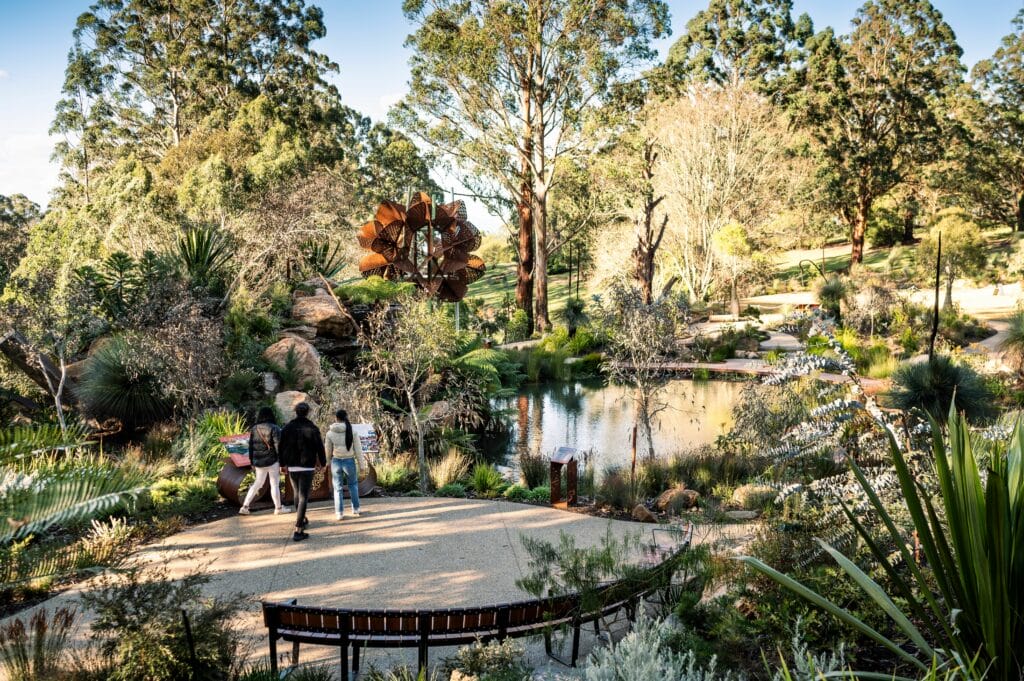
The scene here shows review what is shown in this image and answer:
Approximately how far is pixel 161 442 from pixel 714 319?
847 inches

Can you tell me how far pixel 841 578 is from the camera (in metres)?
4.76

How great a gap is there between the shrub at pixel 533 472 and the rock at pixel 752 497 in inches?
100

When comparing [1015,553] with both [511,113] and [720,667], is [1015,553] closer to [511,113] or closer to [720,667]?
[720,667]

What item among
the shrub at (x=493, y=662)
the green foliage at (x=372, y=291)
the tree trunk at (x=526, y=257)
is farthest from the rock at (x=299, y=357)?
the tree trunk at (x=526, y=257)

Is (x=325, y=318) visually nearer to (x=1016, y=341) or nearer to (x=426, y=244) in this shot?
(x=426, y=244)

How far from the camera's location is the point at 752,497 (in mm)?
8344

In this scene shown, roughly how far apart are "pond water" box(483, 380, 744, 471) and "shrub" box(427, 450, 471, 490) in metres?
1.41

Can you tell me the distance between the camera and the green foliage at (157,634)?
3.79 metres

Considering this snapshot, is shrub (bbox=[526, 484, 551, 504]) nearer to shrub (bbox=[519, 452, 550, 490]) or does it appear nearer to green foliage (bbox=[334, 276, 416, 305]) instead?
shrub (bbox=[519, 452, 550, 490])

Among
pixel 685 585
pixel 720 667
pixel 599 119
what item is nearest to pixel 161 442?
pixel 685 585

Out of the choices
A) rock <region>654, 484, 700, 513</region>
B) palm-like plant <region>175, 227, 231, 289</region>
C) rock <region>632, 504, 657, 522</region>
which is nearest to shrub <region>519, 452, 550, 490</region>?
rock <region>654, 484, 700, 513</region>

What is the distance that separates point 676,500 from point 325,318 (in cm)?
1001

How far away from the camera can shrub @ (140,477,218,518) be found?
7699 millimetres

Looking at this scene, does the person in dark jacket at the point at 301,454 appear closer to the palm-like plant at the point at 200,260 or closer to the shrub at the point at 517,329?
the palm-like plant at the point at 200,260
